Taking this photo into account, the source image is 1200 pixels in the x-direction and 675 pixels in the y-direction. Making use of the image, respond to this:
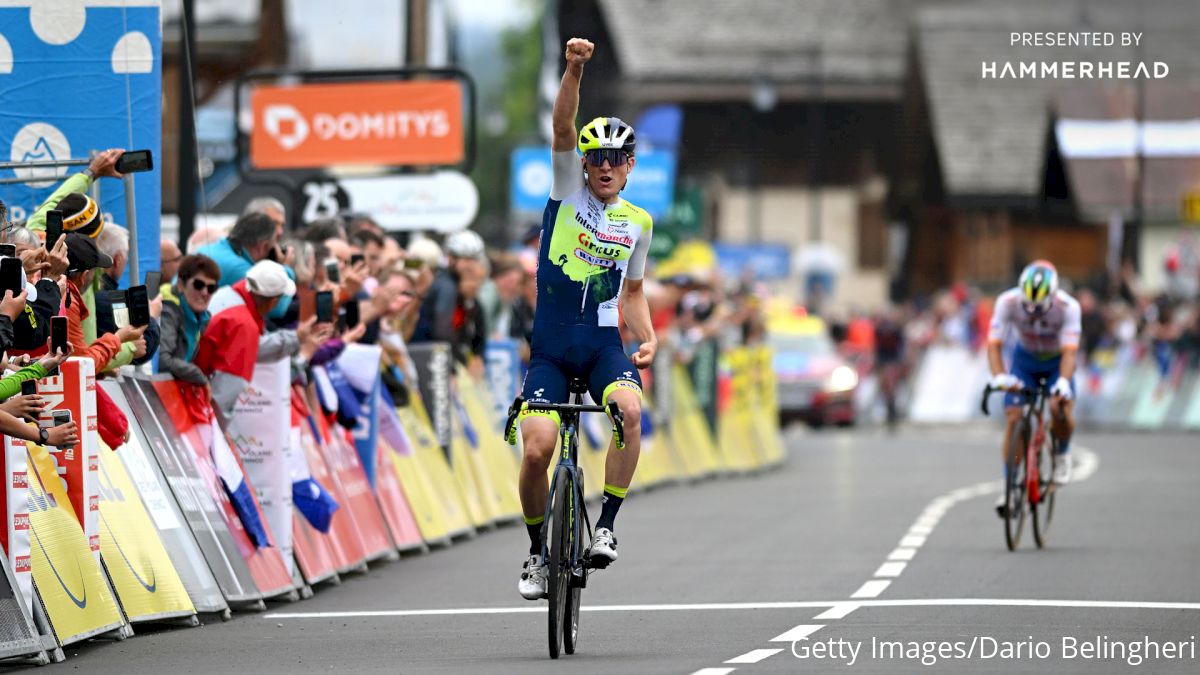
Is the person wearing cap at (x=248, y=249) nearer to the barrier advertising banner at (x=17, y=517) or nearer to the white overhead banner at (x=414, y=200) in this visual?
the barrier advertising banner at (x=17, y=517)

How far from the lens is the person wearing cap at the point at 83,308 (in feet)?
40.7

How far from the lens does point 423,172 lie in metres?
23.5

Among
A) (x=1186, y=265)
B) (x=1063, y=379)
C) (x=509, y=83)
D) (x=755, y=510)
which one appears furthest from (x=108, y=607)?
(x=509, y=83)

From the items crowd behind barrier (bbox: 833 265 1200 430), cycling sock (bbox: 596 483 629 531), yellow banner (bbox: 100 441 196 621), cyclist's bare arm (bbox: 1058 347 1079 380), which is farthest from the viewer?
crowd behind barrier (bbox: 833 265 1200 430)

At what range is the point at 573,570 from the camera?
37.7 ft

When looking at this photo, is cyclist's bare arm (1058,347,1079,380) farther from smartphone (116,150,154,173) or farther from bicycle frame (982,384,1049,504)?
smartphone (116,150,154,173)

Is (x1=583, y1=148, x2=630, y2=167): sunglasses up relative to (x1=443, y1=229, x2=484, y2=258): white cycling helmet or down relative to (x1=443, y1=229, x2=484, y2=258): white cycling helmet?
up

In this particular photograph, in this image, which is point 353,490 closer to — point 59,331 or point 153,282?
point 153,282

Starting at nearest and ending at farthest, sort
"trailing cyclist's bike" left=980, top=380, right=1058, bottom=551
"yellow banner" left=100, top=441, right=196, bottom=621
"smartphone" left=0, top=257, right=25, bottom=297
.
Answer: "smartphone" left=0, top=257, right=25, bottom=297 → "yellow banner" left=100, top=441, right=196, bottom=621 → "trailing cyclist's bike" left=980, top=380, right=1058, bottom=551

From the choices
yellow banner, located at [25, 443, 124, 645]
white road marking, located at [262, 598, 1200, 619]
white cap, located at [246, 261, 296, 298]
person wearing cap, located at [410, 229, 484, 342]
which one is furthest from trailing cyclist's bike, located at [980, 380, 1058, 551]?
yellow banner, located at [25, 443, 124, 645]

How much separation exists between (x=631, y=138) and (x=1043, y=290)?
270 inches

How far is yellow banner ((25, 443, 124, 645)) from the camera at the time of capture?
11.5 meters

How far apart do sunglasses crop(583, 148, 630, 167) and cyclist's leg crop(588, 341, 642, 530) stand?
0.84m

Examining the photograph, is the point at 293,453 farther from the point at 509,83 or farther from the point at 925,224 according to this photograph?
the point at 509,83
